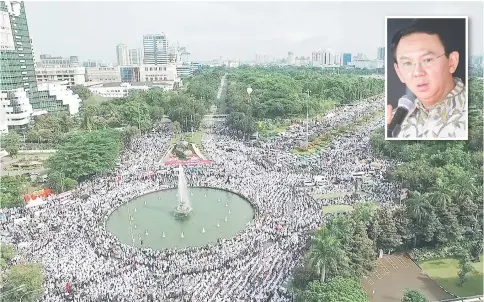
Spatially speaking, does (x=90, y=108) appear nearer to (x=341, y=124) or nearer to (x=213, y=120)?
(x=213, y=120)

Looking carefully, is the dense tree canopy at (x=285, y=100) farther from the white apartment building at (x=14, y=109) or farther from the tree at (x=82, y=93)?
the tree at (x=82, y=93)

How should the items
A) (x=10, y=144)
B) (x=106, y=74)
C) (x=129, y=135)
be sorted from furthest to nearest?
(x=106, y=74) → (x=129, y=135) → (x=10, y=144)

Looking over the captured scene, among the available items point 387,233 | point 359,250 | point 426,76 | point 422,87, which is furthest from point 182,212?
point 426,76

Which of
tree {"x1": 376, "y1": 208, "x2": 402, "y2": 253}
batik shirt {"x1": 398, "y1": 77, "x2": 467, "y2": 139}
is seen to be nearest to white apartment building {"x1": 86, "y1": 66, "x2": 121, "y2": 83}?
batik shirt {"x1": 398, "y1": 77, "x2": 467, "y2": 139}

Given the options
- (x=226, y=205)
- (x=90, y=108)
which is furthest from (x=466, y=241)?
(x=90, y=108)

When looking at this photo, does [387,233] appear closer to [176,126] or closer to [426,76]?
[426,76]

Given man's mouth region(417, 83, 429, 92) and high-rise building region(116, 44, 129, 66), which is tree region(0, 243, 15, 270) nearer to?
man's mouth region(417, 83, 429, 92)

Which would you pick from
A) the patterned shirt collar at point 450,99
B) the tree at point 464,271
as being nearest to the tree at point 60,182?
the patterned shirt collar at point 450,99
